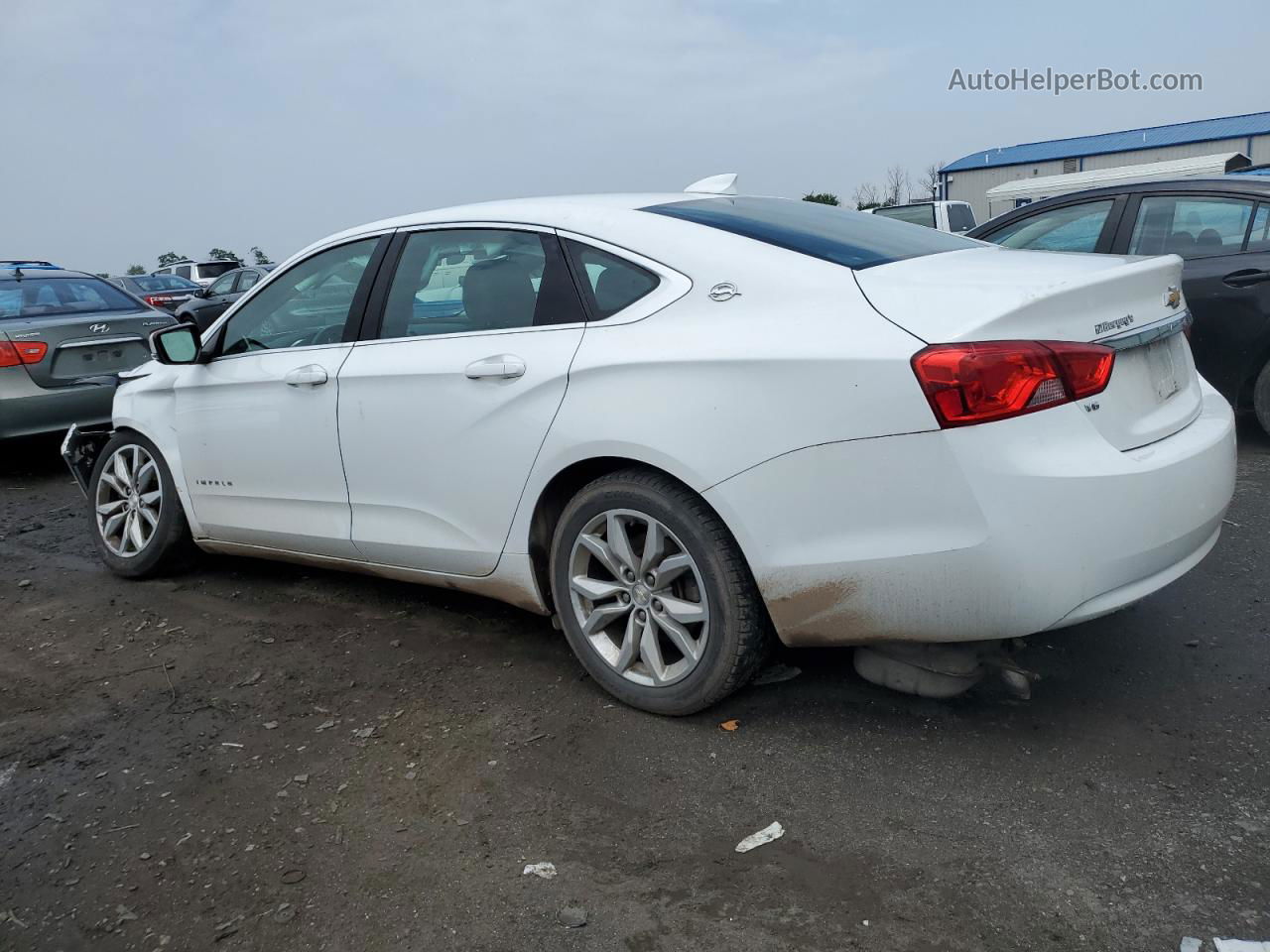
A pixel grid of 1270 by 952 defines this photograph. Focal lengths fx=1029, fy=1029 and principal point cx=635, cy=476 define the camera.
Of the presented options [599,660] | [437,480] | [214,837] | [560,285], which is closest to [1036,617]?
[599,660]

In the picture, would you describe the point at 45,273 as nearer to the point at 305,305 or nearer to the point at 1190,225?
the point at 305,305

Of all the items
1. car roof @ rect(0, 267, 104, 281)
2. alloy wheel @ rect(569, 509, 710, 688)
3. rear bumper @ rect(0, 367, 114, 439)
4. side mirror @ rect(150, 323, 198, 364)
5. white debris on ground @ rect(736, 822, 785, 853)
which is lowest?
white debris on ground @ rect(736, 822, 785, 853)

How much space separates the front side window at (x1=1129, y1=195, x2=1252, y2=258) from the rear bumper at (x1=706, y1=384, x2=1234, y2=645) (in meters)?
3.84

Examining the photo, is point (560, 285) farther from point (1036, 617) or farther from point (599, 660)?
point (1036, 617)

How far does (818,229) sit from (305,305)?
2.08m

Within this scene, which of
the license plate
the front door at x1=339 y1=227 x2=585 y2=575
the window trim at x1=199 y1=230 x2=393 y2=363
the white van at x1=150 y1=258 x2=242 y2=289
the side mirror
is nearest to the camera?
the license plate

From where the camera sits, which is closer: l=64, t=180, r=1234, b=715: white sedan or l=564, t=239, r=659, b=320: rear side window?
l=64, t=180, r=1234, b=715: white sedan

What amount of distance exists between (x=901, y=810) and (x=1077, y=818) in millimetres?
412

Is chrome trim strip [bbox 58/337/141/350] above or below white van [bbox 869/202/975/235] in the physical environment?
above

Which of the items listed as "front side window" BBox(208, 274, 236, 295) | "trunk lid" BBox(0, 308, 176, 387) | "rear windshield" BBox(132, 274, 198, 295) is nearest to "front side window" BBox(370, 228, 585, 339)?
"trunk lid" BBox(0, 308, 176, 387)

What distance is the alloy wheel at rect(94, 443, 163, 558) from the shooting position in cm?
474

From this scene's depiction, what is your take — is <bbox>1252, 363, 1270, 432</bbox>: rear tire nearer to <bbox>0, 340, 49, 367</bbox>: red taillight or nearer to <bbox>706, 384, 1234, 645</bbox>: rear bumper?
<bbox>706, 384, 1234, 645</bbox>: rear bumper

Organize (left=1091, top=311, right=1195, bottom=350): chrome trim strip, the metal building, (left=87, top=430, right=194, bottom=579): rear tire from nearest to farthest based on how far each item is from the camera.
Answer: (left=1091, top=311, right=1195, bottom=350): chrome trim strip
(left=87, top=430, right=194, bottom=579): rear tire
the metal building

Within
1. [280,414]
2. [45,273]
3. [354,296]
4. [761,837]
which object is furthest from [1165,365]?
[45,273]
